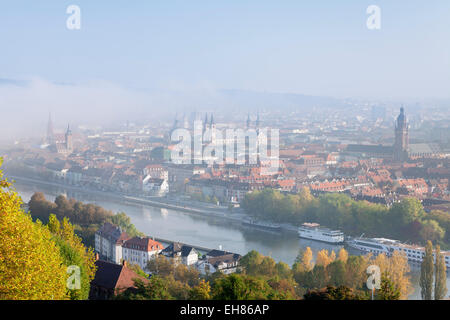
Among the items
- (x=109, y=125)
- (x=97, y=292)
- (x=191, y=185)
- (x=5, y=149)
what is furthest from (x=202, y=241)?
(x=109, y=125)

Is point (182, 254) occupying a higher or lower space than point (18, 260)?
lower

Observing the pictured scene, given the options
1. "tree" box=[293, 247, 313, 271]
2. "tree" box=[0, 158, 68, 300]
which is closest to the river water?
"tree" box=[293, 247, 313, 271]

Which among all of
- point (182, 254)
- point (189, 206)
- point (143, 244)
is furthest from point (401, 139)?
point (182, 254)

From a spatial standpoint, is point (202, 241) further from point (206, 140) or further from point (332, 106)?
point (332, 106)

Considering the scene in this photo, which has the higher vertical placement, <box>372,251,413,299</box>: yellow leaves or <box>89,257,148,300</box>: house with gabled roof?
<box>89,257,148,300</box>: house with gabled roof

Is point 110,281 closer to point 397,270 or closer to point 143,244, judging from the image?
point 143,244

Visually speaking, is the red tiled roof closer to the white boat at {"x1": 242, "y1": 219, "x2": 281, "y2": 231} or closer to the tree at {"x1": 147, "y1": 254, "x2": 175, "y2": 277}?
the tree at {"x1": 147, "y1": 254, "x2": 175, "y2": 277}

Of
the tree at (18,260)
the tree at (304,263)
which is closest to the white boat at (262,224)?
the tree at (304,263)
